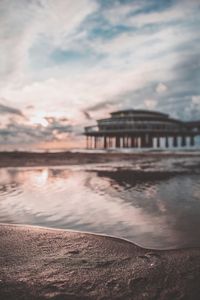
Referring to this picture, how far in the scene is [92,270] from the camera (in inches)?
113

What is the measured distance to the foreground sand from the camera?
2.40 meters

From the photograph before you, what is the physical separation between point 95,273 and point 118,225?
209cm

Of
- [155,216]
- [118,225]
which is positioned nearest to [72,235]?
[118,225]

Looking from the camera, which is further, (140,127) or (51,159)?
(140,127)

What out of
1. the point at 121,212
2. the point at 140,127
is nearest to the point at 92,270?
the point at 121,212

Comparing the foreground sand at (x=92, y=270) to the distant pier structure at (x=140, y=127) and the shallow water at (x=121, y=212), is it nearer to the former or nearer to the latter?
the shallow water at (x=121, y=212)

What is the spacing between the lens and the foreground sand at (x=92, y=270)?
240cm

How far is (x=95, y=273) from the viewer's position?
2799 millimetres

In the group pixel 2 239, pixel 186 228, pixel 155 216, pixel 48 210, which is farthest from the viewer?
pixel 48 210

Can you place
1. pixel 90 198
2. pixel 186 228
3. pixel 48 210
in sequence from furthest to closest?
1. pixel 90 198
2. pixel 48 210
3. pixel 186 228

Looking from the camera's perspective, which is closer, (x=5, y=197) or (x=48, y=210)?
(x=48, y=210)

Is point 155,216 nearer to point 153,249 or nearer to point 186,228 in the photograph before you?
point 186,228

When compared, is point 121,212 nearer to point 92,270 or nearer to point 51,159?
point 92,270

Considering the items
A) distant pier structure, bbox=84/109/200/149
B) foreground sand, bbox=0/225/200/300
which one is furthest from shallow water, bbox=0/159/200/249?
distant pier structure, bbox=84/109/200/149
